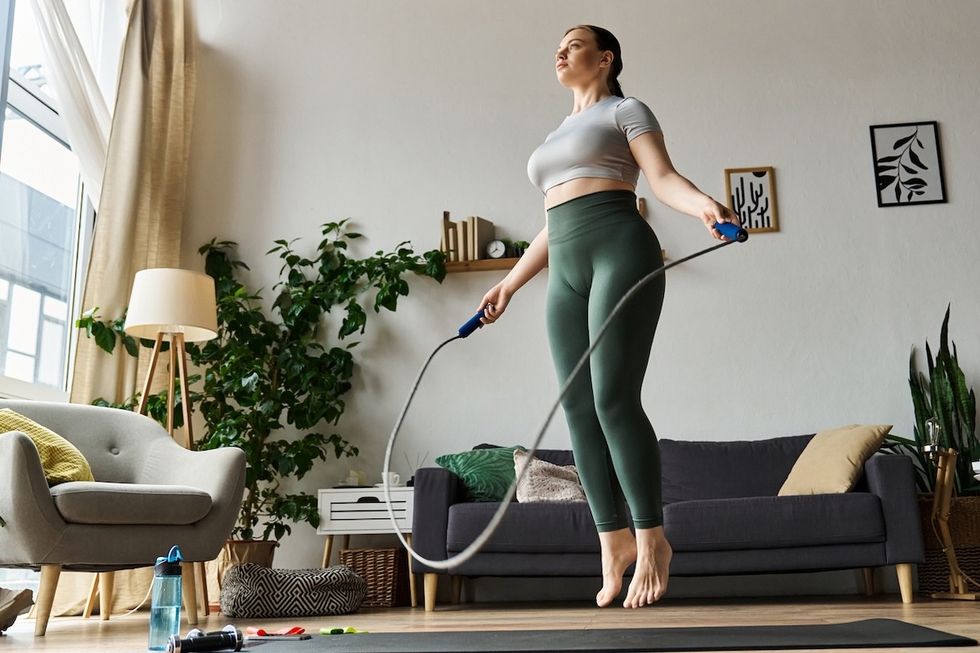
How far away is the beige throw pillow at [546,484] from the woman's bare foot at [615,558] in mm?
1924

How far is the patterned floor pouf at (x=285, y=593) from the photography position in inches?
144

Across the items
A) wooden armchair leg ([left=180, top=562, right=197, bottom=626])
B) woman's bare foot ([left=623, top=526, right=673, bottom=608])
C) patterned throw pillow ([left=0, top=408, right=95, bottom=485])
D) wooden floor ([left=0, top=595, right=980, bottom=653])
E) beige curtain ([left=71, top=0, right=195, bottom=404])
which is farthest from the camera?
beige curtain ([left=71, top=0, right=195, bottom=404])

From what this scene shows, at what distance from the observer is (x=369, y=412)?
5129mm

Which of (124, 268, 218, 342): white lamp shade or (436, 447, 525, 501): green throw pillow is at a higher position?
(124, 268, 218, 342): white lamp shade

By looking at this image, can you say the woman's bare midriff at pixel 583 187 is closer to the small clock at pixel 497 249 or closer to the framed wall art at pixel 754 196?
the small clock at pixel 497 249

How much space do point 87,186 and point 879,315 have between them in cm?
397

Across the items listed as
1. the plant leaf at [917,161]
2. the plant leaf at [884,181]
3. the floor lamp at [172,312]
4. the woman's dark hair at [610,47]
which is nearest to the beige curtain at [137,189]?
the floor lamp at [172,312]

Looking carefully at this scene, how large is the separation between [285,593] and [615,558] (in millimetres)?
2017

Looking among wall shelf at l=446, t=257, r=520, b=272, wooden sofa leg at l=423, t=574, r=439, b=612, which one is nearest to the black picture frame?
wall shelf at l=446, t=257, r=520, b=272

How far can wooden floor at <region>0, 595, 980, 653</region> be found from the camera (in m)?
2.60

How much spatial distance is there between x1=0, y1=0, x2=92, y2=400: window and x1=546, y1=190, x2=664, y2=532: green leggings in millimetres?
3071

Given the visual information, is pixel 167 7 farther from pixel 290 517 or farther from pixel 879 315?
pixel 879 315

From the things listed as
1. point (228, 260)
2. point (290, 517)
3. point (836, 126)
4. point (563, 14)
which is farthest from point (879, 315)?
point (228, 260)

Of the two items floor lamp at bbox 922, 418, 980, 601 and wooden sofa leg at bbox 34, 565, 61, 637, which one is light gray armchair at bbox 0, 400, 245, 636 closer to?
wooden sofa leg at bbox 34, 565, 61, 637
